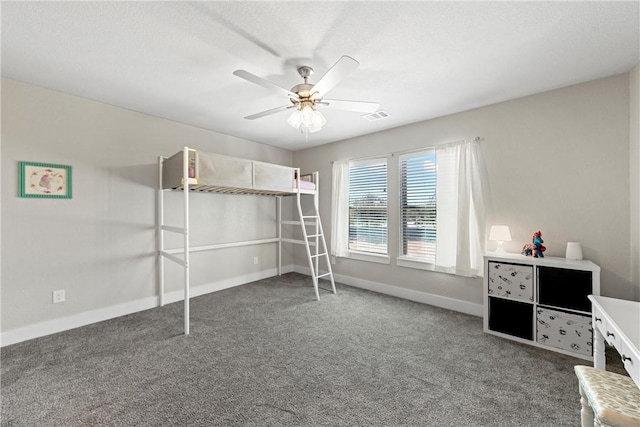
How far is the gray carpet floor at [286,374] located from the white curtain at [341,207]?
62.0 inches

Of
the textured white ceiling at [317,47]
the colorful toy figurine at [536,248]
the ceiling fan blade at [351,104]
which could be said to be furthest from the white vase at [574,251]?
the ceiling fan blade at [351,104]

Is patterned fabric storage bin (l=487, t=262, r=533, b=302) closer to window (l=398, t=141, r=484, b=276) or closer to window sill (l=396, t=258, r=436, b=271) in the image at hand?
window (l=398, t=141, r=484, b=276)

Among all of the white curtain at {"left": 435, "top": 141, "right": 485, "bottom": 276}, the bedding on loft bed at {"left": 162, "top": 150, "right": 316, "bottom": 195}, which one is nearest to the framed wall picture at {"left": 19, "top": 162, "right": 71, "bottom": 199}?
the bedding on loft bed at {"left": 162, "top": 150, "right": 316, "bottom": 195}

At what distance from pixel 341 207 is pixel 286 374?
288cm

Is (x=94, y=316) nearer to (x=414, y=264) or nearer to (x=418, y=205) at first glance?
(x=414, y=264)

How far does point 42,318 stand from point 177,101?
268 centimetres

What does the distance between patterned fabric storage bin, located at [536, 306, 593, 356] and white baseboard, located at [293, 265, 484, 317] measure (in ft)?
2.38

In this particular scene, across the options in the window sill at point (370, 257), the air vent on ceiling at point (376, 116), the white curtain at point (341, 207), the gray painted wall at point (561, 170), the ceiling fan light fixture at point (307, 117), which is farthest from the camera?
the white curtain at point (341, 207)

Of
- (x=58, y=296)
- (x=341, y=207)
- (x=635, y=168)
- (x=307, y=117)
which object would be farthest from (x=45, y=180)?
(x=635, y=168)

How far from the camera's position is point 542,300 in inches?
96.3

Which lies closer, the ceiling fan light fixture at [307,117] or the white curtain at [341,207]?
the ceiling fan light fixture at [307,117]

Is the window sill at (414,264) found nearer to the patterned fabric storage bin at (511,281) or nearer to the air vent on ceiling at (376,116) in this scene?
the patterned fabric storage bin at (511,281)

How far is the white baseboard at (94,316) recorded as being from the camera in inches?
99.5

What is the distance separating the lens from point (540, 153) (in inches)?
109
